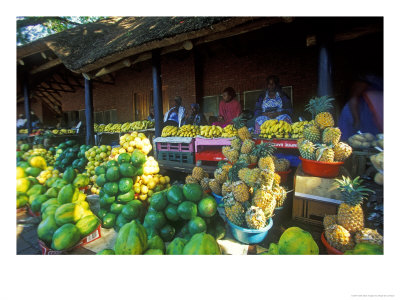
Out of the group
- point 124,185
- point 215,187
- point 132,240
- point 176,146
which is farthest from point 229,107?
point 132,240

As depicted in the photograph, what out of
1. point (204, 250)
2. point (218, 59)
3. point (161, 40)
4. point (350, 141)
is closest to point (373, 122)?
point (350, 141)

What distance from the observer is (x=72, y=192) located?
Result: 83.8 inches

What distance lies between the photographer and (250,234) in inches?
73.5

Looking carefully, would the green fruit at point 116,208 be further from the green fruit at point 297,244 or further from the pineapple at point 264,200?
the green fruit at point 297,244

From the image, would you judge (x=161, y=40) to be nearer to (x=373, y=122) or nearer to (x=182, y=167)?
(x=182, y=167)

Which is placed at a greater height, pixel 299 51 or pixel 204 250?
pixel 299 51

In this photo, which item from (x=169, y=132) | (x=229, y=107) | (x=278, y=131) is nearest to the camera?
(x=278, y=131)

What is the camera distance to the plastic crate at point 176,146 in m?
3.65

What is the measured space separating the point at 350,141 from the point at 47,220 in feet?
13.5

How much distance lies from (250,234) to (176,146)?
2370 millimetres

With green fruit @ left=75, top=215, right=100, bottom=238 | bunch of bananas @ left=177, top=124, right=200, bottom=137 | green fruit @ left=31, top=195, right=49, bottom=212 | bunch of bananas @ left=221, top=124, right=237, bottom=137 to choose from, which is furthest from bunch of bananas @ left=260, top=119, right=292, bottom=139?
green fruit @ left=31, top=195, right=49, bottom=212

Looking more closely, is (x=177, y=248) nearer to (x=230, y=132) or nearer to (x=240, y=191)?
(x=240, y=191)

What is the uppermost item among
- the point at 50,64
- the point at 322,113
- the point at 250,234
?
the point at 50,64

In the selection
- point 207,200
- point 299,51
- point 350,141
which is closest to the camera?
point 207,200
